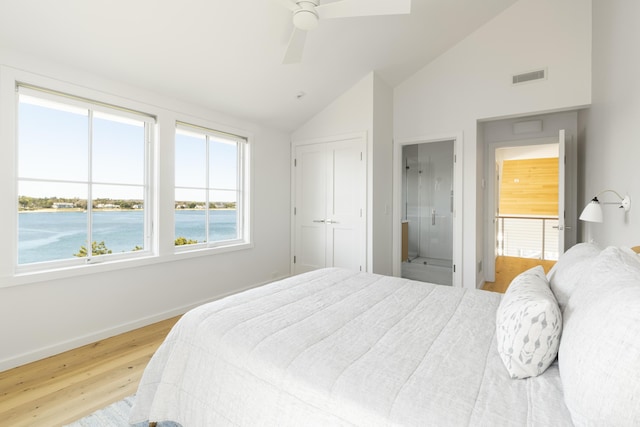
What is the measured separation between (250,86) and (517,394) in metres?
3.31

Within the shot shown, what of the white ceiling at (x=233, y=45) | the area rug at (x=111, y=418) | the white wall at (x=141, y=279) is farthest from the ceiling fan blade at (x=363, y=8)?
the area rug at (x=111, y=418)

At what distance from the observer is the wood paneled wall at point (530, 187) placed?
267 inches

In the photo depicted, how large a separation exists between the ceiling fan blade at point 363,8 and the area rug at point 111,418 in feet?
8.23

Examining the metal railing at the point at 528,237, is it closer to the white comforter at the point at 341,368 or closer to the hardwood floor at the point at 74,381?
the white comforter at the point at 341,368

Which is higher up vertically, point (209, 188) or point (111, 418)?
point (209, 188)

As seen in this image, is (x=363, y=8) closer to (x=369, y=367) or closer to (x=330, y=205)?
(x=369, y=367)

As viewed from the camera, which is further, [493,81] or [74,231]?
[493,81]

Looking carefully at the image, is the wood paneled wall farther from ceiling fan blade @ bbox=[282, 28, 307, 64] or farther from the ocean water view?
the ocean water view

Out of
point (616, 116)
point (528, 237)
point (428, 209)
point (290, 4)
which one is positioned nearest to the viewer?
point (290, 4)

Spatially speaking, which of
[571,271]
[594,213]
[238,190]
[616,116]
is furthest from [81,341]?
[616,116]

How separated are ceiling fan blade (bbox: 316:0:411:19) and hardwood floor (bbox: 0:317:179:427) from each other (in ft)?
8.78

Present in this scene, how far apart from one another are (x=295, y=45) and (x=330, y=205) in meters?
2.27

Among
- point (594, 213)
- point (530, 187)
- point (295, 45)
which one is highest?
Answer: point (295, 45)

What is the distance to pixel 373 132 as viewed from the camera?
373 cm
